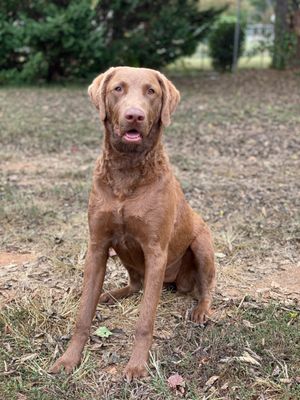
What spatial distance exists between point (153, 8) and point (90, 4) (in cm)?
222

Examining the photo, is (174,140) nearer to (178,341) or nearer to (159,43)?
(178,341)

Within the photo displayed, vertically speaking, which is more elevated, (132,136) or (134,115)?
(134,115)

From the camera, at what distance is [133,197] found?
3.34 meters

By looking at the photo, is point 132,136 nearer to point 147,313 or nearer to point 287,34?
point 147,313

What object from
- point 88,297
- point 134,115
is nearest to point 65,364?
point 88,297

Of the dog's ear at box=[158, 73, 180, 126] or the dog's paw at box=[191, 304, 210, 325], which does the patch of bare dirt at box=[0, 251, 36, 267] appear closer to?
the dog's paw at box=[191, 304, 210, 325]

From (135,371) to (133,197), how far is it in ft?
3.04

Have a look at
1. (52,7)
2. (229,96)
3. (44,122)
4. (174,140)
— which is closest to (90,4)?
(52,7)

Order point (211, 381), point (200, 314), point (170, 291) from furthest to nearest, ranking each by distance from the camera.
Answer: point (170, 291)
point (200, 314)
point (211, 381)

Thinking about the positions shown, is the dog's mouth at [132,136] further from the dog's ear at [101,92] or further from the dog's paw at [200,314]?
the dog's paw at [200,314]

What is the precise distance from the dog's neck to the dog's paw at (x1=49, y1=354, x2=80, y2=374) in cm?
92

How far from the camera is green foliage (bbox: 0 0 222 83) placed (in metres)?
14.3

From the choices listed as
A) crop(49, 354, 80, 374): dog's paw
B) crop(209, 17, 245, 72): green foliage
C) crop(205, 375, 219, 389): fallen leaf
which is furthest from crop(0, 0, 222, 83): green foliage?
crop(205, 375, 219, 389): fallen leaf

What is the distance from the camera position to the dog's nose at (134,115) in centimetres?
305
